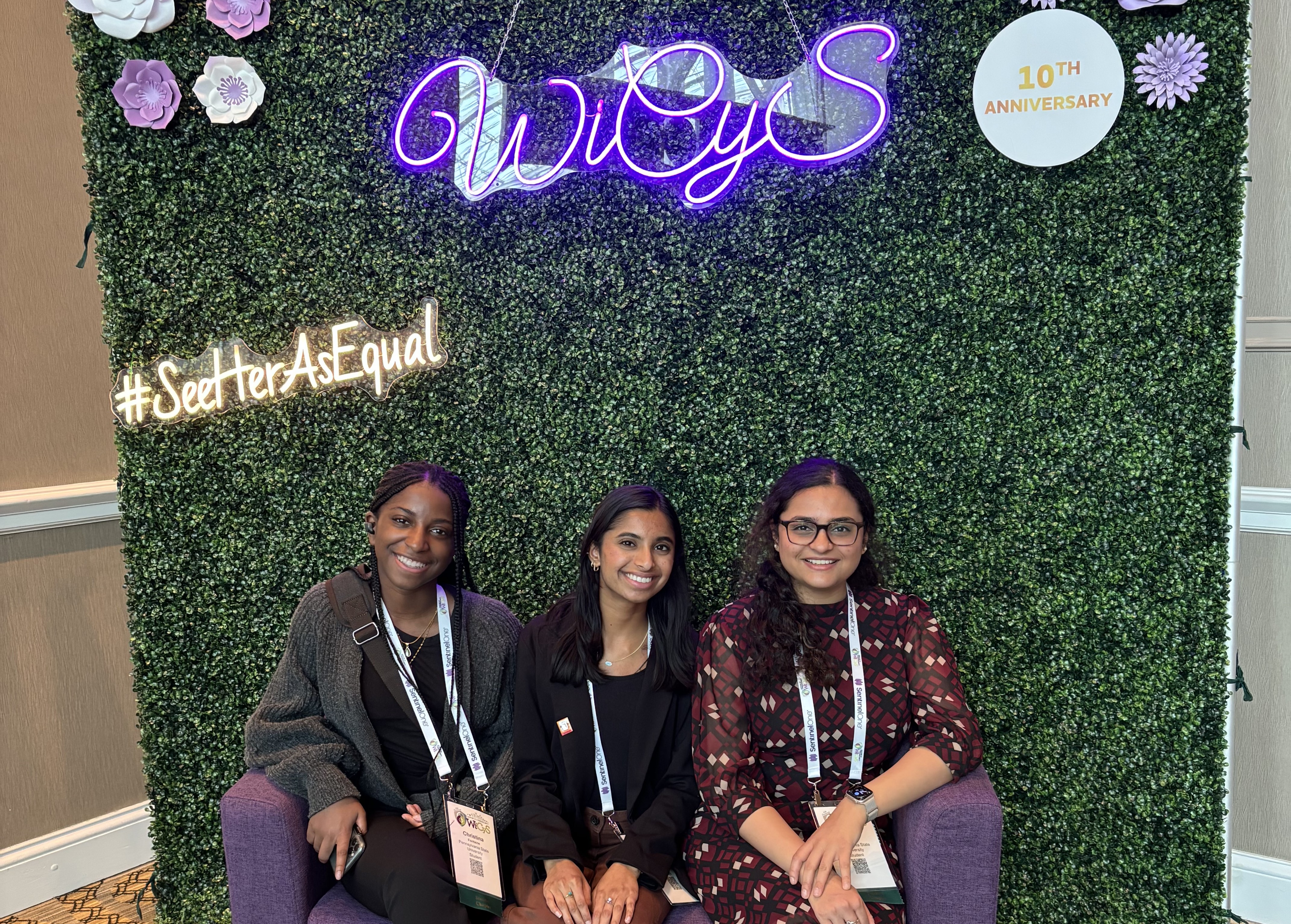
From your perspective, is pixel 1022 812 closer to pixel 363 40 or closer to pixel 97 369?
pixel 363 40

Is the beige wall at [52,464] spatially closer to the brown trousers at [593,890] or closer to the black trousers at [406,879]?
the black trousers at [406,879]

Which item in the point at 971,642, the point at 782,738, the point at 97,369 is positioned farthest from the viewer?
the point at 97,369

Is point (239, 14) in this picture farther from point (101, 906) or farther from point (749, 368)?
point (101, 906)

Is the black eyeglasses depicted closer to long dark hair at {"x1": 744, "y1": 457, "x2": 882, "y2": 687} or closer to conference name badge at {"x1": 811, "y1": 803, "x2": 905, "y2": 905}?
long dark hair at {"x1": 744, "y1": 457, "x2": 882, "y2": 687}

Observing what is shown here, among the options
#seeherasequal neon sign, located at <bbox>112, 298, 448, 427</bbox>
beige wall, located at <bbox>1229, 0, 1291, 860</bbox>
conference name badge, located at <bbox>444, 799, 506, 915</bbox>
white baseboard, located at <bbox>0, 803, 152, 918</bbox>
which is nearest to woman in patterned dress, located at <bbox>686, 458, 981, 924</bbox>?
conference name badge, located at <bbox>444, 799, 506, 915</bbox>

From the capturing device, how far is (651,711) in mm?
2414

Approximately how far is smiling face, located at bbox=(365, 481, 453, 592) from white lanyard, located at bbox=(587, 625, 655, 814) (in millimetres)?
511

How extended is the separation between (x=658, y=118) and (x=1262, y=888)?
10.3 feet

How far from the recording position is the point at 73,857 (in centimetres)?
348

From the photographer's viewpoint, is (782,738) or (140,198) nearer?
(782,738)

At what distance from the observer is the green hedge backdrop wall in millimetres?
2756

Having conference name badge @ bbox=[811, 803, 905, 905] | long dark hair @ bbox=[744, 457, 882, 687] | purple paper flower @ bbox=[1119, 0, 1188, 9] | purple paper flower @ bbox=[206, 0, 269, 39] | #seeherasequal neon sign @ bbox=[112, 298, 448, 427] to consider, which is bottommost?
conference name badge @ bbox=[811, 803, 905, 905]

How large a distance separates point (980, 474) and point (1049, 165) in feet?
2.99

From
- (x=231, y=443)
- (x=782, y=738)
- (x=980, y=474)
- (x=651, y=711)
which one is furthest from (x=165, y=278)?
(x=980, y=474)
